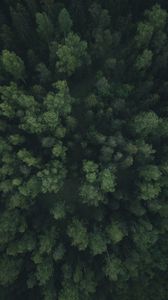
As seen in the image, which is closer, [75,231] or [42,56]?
[75,231]

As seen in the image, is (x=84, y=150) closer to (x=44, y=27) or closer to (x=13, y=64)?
(x=13, y=64)

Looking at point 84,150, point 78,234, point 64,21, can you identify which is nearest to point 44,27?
point 64,21

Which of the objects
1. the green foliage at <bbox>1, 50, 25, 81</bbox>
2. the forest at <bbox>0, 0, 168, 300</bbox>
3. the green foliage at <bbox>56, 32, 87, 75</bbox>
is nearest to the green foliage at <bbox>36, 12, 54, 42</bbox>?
the forest at <bbox>0, 0, 168, 300</bbox>

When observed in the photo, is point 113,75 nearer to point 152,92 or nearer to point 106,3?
point 152,92

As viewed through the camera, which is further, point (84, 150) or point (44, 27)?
point (84, 150)

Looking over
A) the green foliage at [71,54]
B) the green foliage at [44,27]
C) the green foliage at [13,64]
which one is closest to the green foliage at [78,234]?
the green foliage at [71,54]

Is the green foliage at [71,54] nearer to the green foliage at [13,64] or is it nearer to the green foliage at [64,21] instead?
the green foliage at [64,21]

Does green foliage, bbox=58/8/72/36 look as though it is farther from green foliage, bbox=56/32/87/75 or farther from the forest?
green foliage, bbox=56/32/87/75

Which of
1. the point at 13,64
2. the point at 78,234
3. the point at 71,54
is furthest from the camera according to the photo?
the point at 13,64

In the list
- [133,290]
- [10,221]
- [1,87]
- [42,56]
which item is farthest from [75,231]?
[42,56]
